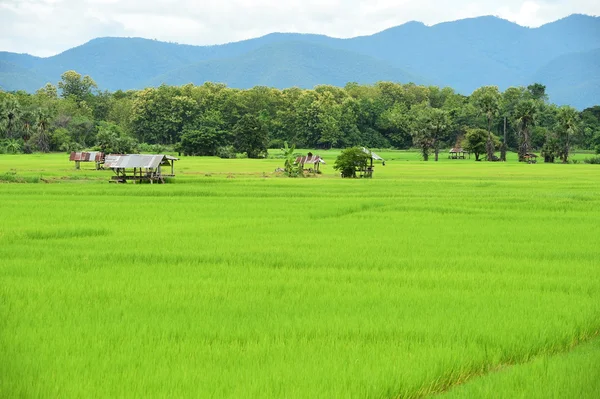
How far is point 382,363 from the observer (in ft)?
21.6

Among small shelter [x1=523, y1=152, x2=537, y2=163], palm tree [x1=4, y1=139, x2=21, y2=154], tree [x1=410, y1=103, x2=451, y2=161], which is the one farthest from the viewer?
tree [x1=410, y1=103, x2=451, y2=161]

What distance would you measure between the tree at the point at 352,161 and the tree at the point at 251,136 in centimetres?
3790

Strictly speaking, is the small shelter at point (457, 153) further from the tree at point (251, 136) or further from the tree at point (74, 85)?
the tree at point (74, 85)

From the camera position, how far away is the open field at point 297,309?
618 centimetres

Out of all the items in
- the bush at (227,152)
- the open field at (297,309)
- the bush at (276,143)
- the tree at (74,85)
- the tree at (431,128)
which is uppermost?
Result: the tree at (74,85)

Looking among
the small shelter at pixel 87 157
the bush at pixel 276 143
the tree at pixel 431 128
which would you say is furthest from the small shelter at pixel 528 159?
the small shelter at pixel 87 157

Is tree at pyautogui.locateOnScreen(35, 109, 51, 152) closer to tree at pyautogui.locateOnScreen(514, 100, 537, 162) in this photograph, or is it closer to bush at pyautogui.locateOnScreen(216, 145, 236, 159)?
bush at pyautogui.locateOnScreen(216, 145, 236, 159)

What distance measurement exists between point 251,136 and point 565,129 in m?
36.6

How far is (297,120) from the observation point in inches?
4373

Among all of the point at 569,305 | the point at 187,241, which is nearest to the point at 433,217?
the point at 187,241

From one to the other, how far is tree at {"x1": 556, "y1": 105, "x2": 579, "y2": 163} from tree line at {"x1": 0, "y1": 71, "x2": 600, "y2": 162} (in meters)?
0.12

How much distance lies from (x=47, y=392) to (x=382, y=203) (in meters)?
19.5

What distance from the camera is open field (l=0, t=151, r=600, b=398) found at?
6.18 meters

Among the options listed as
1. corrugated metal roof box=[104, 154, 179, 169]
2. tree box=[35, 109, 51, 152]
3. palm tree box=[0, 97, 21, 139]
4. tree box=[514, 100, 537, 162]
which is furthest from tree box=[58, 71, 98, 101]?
corrugated metal roof box=[104, 154, 179, 169]
